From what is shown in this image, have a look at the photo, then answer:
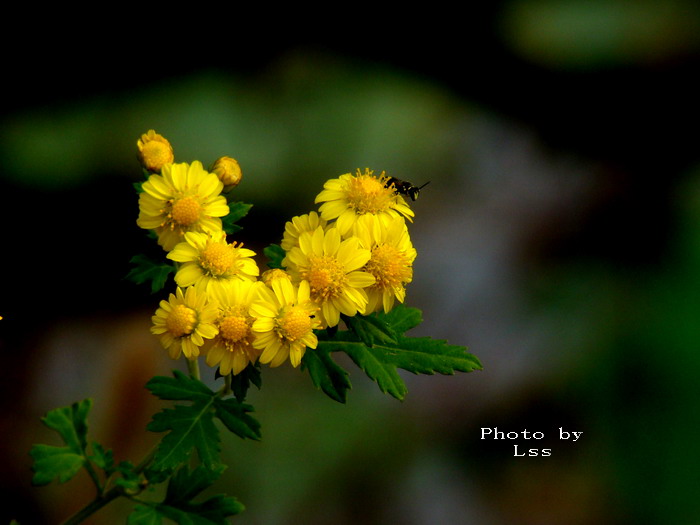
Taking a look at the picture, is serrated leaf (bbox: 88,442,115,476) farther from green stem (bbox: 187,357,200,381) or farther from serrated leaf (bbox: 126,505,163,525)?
green stem (bbox: 187,357,200,381)

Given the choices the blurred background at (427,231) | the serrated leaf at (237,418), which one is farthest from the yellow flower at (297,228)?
the blurred background at (427,231)

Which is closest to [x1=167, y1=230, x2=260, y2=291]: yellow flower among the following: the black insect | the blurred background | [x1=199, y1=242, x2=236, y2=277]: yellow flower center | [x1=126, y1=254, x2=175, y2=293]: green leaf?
[x1=199, y1=242, x2=236, y2=277]: yellow flower center

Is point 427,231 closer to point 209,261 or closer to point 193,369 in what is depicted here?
point 193,369

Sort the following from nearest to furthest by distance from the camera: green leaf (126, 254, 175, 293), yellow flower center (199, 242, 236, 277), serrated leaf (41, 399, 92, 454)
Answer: yellow flower center (199, 242, 236, 277)
green leaf (126, 254, 175, 293)
serrated leaf (41, 399, 92, 454)

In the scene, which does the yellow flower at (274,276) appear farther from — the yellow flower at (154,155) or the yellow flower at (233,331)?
the yellow flower at (154,155)

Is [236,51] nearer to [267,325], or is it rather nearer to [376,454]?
[376,454]

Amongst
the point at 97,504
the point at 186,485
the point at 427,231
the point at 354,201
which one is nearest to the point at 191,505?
the point at 186,485
